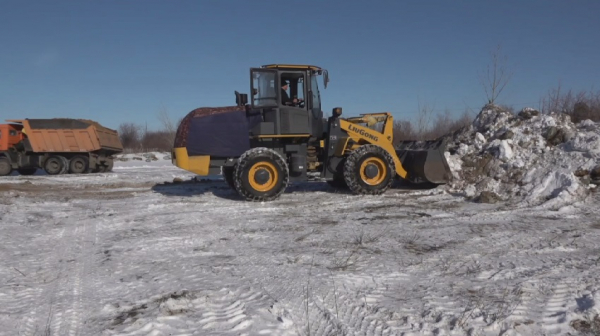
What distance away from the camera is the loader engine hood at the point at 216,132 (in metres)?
9.33

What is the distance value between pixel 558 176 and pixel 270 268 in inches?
272

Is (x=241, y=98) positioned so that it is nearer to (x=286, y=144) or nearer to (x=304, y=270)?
(x=286, y=144)

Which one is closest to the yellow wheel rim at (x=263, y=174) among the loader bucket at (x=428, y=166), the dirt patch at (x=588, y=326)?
the loader bucket at (x=428, y=166)

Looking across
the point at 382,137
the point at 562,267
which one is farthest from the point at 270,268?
the point at 382,137

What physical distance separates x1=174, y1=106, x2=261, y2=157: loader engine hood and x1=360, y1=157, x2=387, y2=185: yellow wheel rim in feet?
8.27

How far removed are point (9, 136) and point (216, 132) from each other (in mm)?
14165

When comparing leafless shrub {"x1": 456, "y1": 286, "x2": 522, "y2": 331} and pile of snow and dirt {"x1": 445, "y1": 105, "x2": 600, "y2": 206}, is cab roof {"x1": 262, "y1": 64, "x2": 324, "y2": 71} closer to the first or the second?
pile of snow and dirt {"x1": 445, "y1": 105, "x2": 600, "y2": 206}

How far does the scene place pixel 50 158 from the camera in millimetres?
19469

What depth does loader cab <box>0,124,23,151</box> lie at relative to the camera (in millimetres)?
18969

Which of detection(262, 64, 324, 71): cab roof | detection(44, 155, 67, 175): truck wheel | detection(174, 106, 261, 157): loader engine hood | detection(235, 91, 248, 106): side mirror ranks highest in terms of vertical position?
detection(262, 64, 324, 71): cab roof

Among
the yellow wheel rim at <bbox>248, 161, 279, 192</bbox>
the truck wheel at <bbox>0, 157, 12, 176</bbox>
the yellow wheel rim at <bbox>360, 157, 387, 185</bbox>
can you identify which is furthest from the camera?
the truck wheel at <bbox>0, 157, 12, 176</bbox>

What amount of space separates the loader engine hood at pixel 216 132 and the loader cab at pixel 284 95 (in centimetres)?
37

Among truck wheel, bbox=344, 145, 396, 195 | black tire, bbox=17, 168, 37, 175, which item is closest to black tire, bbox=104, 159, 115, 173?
black tire, bbox=17, 168, 37, 175

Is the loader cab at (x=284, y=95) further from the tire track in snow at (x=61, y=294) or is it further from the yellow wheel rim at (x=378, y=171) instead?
the tire track in snow at (x=61, y=294)
